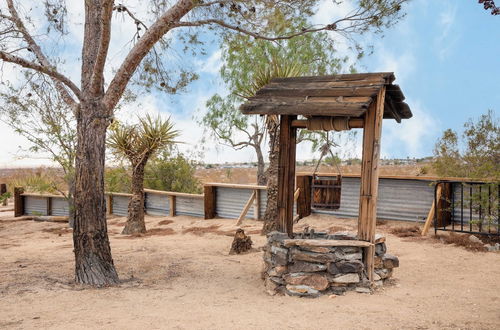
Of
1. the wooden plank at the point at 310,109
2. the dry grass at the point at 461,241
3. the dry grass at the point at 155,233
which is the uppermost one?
the wooden plank at the point at 310,109

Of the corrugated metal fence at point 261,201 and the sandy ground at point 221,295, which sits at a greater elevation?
the corrugated metal fence at point 261,201

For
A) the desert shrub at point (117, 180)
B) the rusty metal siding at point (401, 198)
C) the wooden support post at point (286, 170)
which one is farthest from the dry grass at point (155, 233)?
the wooden support post at point (286, 170)

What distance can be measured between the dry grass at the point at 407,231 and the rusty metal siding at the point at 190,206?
20.3ft

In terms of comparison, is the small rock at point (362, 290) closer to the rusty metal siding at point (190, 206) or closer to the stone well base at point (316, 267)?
the stone well base at point (316, 267)

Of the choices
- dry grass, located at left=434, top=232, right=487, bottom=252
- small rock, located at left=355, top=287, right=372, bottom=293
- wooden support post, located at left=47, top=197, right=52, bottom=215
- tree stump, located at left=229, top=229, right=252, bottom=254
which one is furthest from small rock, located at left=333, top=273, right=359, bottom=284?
wooden support post, located at left=47, top=197, right=52, bottom=215

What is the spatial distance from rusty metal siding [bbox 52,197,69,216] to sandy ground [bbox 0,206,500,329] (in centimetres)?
982

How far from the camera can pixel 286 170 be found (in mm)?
7242

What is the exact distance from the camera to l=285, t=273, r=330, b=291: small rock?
6426 millimetres

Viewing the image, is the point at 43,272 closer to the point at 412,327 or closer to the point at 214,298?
the point at 214,298

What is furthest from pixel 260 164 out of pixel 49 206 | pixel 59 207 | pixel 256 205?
A: pixel 49 206

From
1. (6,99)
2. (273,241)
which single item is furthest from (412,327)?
(6,99)

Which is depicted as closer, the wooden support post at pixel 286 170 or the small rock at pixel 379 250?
the small rock at pixel 379 250

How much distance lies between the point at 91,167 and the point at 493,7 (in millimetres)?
5594

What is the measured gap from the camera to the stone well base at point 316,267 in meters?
6.45
